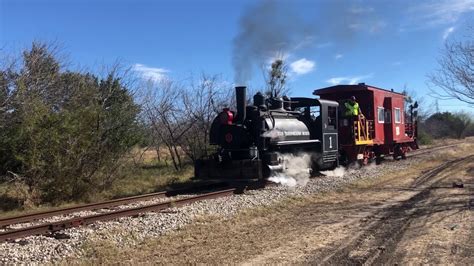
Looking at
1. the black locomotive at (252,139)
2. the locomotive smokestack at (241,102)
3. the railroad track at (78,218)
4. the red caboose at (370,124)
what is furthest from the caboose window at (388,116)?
the railroad track at (78,218)

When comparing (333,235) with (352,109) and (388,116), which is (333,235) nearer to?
(352,109)

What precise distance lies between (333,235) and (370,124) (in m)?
14.3

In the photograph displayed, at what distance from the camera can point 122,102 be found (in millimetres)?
17031

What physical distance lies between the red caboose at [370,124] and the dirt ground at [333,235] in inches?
289

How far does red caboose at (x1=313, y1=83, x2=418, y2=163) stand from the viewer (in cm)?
1922

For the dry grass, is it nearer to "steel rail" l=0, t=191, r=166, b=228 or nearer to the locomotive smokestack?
"steel rail" l=0, t=191, r=166, b=228

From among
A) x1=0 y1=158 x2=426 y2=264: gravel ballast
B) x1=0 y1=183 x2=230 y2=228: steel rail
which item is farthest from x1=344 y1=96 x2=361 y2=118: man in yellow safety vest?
x1=0 y1=183 x2=230 y2=228: steel rail

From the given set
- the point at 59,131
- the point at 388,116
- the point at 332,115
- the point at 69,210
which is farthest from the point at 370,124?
the point at 69,210

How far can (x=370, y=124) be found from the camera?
2112cm

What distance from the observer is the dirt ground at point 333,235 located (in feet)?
21.2

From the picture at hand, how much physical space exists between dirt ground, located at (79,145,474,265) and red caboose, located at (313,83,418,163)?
735 cm

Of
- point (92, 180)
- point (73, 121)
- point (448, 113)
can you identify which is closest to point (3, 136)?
point (73, 121)

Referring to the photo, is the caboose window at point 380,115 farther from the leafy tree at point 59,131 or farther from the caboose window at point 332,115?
the leafy tree at point 59,131

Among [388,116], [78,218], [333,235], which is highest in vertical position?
[388,116]
